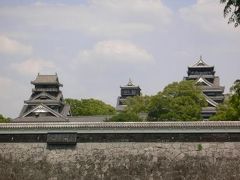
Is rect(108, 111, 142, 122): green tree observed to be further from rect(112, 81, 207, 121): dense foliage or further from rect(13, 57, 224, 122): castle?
rect(13, 57, 224, 122): castle

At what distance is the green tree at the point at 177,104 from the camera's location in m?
33.0

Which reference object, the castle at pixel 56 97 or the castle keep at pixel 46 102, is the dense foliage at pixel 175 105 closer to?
the castle at pixel 56 97

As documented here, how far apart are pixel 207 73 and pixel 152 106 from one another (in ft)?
63.5

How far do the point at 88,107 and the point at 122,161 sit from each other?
1393 inches

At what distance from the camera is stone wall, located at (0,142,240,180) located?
1856 centimetres

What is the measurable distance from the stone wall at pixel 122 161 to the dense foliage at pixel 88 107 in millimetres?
33730

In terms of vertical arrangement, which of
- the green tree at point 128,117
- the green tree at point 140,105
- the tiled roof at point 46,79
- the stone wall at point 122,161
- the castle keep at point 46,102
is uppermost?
the tiled roof at point 46,79

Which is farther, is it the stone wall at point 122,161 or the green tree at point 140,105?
the green tree at point 140,105

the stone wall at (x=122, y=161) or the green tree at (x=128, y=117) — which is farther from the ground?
the green tree at (x=128, y=117)

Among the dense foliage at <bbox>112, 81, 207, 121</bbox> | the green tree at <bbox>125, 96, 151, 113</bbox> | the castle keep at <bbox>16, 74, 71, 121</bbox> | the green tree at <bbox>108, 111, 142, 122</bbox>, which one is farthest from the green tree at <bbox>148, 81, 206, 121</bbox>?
the castle keep at <bbox>16, 74, 71, 121</bbox>

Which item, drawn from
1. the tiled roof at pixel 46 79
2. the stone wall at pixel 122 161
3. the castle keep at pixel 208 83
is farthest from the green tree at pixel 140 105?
the stone wall at pixel 122 161

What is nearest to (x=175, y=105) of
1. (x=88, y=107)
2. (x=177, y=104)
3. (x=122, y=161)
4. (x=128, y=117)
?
(x=177, y=104)

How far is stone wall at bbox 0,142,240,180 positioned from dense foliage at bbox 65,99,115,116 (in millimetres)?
33730

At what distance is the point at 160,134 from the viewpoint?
19.1 m
